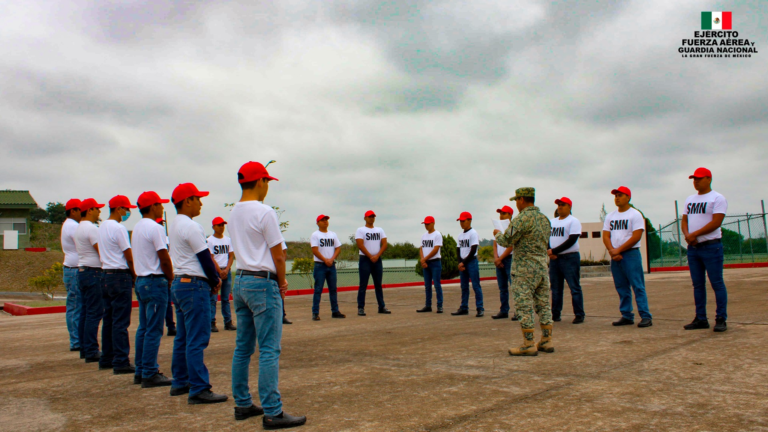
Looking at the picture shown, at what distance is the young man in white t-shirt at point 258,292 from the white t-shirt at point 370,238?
672cm

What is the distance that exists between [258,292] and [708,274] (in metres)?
6.01

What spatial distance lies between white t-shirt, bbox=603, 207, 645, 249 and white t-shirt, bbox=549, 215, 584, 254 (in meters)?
0.46

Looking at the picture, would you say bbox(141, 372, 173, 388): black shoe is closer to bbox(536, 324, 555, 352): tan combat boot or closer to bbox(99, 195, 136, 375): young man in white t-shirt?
bbox(99, 195, 136, 375): young man in white t-shirt

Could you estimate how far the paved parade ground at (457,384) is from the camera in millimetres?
3326

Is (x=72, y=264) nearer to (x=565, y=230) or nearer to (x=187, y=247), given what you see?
(x=187, y=247)

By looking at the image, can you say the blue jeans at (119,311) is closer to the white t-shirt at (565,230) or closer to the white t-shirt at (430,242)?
the white t-shirt at (565,230)

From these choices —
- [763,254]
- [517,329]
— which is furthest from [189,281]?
[763,254]

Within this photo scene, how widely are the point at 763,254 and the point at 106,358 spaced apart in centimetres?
2828

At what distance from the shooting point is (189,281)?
423cm

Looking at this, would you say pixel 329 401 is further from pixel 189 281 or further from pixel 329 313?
pixel 329 313

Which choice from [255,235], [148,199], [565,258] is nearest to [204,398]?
[255,235]

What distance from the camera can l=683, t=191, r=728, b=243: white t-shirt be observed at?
6574 mm

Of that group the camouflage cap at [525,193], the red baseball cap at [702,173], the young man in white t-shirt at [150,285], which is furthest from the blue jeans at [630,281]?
the young man in white t-shirt at [150,285]

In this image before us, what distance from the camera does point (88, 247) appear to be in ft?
19.8
